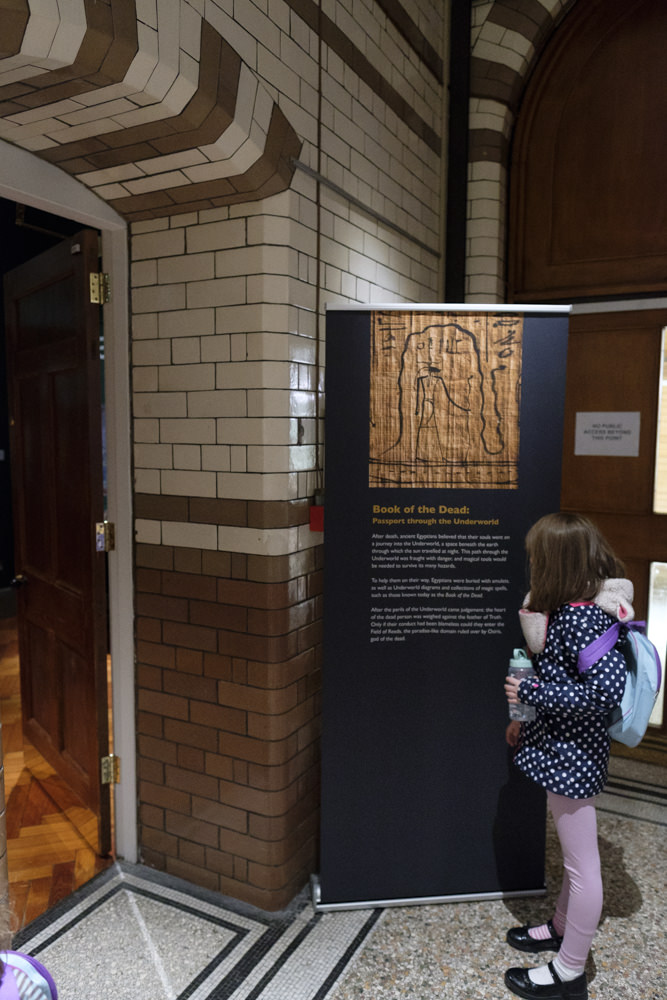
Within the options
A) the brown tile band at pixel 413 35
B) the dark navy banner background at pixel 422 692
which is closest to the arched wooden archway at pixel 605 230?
the brown tile band at pixel 413 35

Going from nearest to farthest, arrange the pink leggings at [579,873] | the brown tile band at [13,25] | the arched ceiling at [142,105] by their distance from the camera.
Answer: the brown tile band at [13,25] < the arched ceiling at [142,105] < the pink leggings at [579,873]

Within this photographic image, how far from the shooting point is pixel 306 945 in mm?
2168

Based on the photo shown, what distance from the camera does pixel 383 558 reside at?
7.14 feet

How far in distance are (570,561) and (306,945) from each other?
1.46m

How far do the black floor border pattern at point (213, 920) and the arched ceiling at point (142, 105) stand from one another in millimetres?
2345

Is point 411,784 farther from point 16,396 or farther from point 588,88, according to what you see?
point 588,88

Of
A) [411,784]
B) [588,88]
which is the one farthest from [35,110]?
[588,88]

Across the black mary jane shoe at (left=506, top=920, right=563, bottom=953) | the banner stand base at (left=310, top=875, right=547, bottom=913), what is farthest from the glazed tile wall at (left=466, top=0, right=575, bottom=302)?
the black mary jane shoe at (left=506, top=920, right=563, bottom=953)

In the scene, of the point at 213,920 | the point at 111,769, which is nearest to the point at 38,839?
the point at 111,769

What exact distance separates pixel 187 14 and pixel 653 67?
2471 millimetres

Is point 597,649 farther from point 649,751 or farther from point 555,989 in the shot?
point 649,751

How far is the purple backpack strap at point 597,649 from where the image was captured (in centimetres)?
179

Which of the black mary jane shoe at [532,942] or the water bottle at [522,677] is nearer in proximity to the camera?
the water bottle at [522,677]

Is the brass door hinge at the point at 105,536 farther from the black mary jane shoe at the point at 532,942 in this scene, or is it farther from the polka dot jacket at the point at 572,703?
the black mary jane shoe at the point at 532,942
